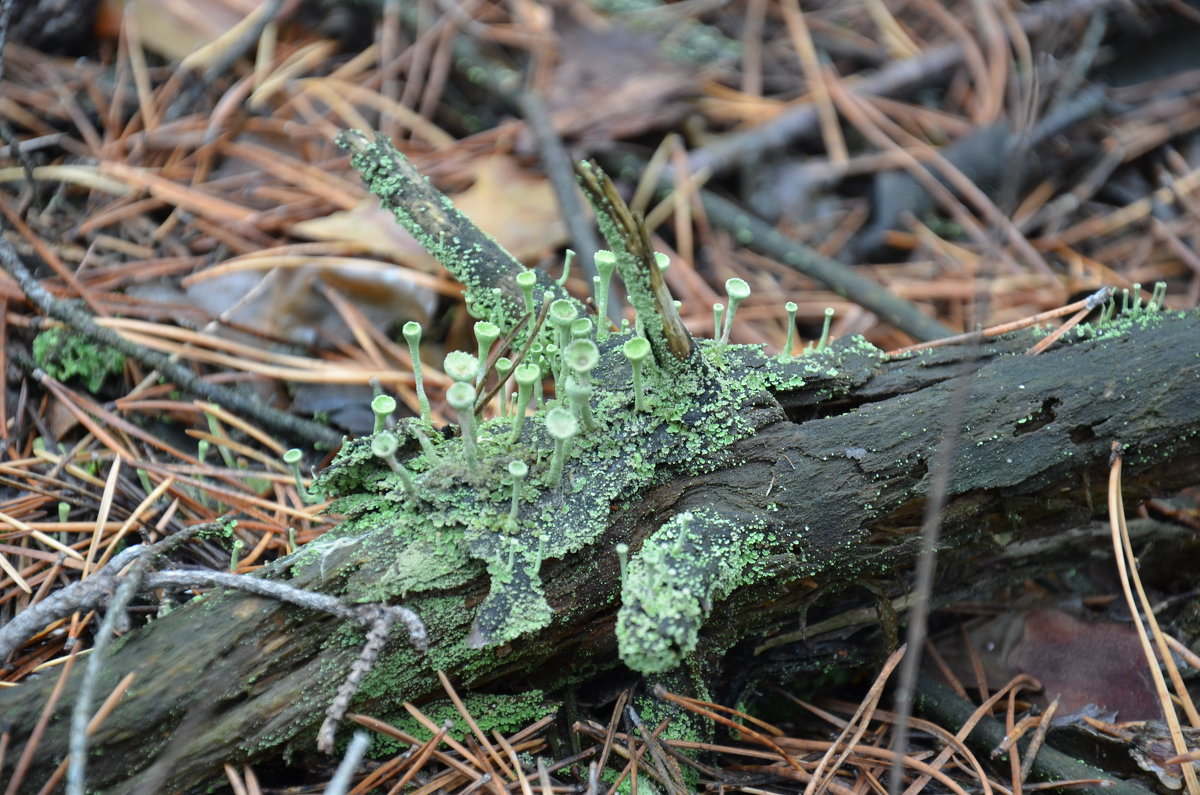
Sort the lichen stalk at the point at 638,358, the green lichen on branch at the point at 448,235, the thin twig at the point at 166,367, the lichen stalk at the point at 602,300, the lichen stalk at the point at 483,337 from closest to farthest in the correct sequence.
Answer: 1. the lichen stalk at the point at 638,358
2. the lichen stalk at the point at 483,337
3. the lichen stalk at the point at 602,300
4. the green lichen on branch at the point at 448,235
5. the thin twig at the point at 166,367

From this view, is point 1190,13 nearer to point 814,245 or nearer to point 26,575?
point 814,245

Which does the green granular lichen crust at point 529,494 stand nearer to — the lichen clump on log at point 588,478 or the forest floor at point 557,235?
the lichen clump on log at point 588,478

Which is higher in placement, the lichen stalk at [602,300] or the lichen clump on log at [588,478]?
the lichen stalk at [602,300]

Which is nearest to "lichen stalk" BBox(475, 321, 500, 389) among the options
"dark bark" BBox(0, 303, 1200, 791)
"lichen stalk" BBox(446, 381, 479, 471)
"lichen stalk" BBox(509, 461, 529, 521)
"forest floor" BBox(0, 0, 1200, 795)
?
"lichen stalk" BBox(446, 381, 479, 471)

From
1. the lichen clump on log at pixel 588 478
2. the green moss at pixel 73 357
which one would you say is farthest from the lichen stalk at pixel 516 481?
the green moss at pixel 73 357

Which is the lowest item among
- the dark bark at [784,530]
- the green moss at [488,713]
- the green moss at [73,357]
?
the green moss at [488,713]

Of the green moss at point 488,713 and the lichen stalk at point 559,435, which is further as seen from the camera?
the green moss at point 488,713

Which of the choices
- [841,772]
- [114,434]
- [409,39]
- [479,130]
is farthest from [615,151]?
[841,772]

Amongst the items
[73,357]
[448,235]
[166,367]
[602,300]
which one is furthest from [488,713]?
[73,357]
